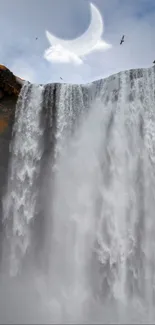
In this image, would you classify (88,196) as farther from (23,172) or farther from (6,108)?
(6,108)

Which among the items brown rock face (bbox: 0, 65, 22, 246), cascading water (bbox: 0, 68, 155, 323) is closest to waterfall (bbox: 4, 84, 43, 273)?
cascading water (bbox: 0, 68, 155, 323)

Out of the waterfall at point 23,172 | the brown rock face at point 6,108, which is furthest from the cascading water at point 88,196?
the brown rock face at point 6,108

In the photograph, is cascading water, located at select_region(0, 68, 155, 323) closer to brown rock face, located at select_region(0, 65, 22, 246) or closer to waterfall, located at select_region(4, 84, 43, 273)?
waterfall, located at select_region(4, 84, 43, 273)

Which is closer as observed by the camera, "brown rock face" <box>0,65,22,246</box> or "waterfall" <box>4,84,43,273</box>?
"waterfall" <box>4,84,43,273</box>

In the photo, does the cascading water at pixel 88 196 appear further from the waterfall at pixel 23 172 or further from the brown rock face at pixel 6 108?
the brown rock face at pixel 6 108

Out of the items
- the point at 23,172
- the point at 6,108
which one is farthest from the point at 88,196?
the point at 6,108

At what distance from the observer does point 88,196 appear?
13094mm

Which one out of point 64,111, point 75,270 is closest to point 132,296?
Result: point 75,270

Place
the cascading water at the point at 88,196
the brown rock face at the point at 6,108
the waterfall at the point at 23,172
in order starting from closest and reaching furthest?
the cascading water at the point at 88,196 → the waterfall at the point at 23,172 → the brown rock face at the point at 6,108

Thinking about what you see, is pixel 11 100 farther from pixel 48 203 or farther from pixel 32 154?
pixel 48 203

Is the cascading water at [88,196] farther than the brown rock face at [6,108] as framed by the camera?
No

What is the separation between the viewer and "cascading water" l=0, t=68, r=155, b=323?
439 inches

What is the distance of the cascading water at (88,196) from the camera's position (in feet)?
36.6

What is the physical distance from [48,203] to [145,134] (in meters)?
5.07
